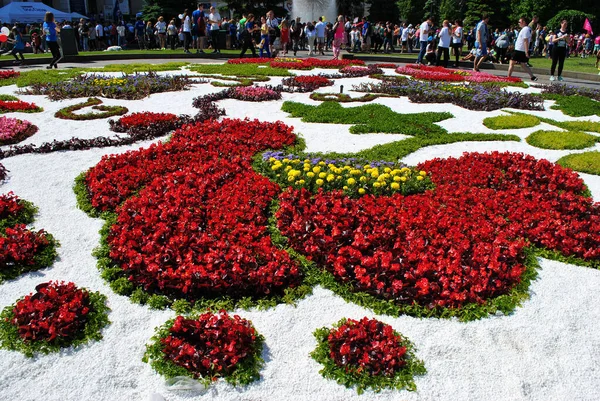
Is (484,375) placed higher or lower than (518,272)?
lower

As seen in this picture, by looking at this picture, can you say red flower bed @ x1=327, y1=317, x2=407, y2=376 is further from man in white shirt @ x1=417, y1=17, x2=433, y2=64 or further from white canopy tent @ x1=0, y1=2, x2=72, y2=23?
white canopy tent @ x1=0, y1=2, x2=72, y2=23

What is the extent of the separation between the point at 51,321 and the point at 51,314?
84mm

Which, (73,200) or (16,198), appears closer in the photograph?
(16,198)

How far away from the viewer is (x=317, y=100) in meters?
13.0

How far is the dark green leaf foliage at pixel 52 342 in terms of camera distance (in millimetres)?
3881

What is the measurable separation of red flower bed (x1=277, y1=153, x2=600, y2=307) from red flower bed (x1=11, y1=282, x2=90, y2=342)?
87.2 inches

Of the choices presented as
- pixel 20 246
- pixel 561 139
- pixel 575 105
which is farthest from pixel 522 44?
pixel 20 246

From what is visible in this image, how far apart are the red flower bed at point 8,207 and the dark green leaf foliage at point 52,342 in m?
1.96

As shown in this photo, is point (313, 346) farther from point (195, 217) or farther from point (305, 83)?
point (305, 83)

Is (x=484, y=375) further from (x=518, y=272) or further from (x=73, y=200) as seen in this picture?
(x=73, y=200)

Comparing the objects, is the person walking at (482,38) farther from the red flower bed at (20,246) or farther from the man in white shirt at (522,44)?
the red flower bed at (20,246)

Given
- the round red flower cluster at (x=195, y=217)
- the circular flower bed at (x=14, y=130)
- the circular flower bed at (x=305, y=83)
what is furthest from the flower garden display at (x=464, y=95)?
the circular flower bed at (x=14, y=130)

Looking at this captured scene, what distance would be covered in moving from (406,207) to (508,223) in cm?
120

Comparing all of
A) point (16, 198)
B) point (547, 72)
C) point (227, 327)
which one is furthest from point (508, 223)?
point (547, 72)
